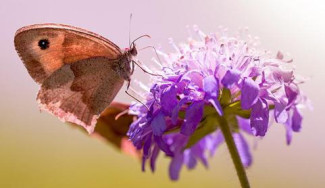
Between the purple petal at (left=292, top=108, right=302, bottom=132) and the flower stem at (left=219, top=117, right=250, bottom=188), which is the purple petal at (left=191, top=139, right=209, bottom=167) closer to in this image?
the purple petal at (left=292, top=108, right=302, bottom=132)

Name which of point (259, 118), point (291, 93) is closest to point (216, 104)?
point (259, 118)

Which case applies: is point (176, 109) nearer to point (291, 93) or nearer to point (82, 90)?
point (291, 93)

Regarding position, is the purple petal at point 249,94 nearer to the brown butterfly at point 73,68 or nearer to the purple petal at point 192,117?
the purple petal at point 192,117

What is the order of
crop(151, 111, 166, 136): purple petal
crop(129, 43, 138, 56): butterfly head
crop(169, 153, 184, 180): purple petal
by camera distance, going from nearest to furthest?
crop(151, 111, 166, 136): purple petal, crop(129, 43, 138, 56): butterfly head, crop(169, 153, 184, 180): purple petal

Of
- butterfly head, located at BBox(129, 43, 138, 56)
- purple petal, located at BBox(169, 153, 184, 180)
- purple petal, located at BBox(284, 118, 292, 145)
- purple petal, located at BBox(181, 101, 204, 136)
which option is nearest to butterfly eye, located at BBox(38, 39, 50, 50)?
butterfly head, located at BBox(129, 43, 138, 56)

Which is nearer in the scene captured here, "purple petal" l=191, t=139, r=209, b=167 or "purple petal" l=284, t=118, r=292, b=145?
"purple petal" l=284, t=118, r=292, b=145

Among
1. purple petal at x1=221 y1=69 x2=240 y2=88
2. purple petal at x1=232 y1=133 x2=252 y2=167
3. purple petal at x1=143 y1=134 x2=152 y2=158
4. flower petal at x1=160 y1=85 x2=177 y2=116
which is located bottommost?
purple petal at x1=232 y1=133 x2=252 y2=167

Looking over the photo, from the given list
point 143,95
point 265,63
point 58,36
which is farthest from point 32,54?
point 265,63

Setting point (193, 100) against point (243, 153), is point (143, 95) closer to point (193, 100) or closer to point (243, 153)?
point (193, 100)
